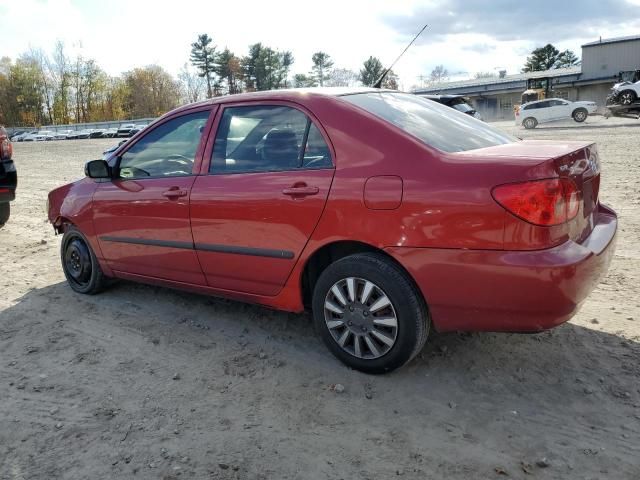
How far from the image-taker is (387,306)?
298cm

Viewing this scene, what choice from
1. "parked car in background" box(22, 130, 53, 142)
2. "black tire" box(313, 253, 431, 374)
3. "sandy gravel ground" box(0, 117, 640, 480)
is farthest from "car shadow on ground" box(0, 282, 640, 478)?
"parked car in background" box(22, 130, 53, 142)

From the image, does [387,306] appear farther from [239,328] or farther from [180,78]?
[180,78]

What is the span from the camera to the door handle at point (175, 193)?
12.3 ft

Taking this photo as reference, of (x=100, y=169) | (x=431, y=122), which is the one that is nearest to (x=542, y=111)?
(x=431, y=122)

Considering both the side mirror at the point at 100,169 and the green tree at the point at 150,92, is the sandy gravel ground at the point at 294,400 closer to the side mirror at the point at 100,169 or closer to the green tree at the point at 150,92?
the side mirror at the point at 100,169

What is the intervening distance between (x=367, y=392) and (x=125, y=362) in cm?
161

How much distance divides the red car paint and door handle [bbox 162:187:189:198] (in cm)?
1

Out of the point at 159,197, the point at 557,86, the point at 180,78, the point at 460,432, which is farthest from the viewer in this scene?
the point at 180,78

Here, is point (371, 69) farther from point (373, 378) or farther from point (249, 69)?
point (373, 378)

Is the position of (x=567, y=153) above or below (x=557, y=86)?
below

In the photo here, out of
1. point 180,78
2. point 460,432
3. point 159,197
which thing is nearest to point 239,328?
point 159,197

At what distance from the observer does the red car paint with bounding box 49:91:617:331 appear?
102 inches

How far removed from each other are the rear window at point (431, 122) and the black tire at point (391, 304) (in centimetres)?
74

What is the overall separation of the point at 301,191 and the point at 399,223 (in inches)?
25.6
